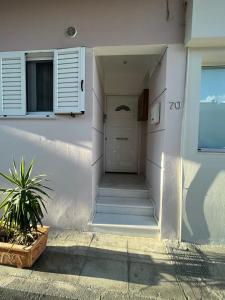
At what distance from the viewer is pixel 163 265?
2.30m

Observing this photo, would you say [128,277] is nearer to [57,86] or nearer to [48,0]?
[57,86]

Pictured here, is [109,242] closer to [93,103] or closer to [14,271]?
[14,271]

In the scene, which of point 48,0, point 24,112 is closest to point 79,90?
point 24,112

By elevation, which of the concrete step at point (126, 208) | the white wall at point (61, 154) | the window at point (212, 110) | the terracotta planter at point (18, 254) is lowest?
the terracotta planter at point (18, 254)

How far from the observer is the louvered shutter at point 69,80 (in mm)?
2771

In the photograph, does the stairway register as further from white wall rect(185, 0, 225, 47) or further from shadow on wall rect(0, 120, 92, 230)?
white wall rect(185, 0, 225, 47)

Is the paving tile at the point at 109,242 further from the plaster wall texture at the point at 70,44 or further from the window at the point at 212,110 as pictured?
the window at the point at 212,110

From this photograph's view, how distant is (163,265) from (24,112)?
106 inches

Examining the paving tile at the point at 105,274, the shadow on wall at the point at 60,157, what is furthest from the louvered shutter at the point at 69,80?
the paving tile at the point at 105,274

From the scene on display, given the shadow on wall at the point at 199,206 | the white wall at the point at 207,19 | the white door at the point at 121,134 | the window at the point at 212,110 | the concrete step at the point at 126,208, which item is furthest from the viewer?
the white door at the point at 121,134

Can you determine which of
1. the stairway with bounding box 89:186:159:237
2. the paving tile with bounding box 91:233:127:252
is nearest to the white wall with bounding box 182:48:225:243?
the stairway with bounding box 89:186:159:237

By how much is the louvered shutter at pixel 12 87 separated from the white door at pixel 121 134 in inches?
92.7

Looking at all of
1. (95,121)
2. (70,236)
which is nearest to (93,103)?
(95,121)

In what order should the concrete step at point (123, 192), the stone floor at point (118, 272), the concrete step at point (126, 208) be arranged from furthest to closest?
the concrete step at point (123, 192) < the concrete step at point (126, 208) < the stone floor at point (118, 272)
